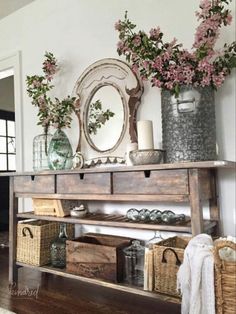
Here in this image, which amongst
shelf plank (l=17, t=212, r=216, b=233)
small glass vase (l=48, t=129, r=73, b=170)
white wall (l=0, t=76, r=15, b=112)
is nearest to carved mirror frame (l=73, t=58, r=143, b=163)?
small glass vase (l=48, t=129, r=73, b=170)

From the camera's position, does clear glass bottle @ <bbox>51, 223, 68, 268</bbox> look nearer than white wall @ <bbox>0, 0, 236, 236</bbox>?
No

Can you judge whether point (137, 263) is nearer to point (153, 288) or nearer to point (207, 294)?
point (153, 288)

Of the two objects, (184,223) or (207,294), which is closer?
(207,294)

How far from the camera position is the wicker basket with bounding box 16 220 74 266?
7.36 ft

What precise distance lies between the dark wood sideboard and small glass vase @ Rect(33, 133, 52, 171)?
26cm

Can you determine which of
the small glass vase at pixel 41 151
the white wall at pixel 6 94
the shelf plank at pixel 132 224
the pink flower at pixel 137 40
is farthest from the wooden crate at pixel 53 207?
the white wall at pixel 6 94

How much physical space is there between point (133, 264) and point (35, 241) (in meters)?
0.80

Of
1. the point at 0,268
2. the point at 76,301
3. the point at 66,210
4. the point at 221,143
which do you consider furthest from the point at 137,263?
the point at 0,268

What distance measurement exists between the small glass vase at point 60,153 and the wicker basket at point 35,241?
0.47m

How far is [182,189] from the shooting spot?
158cm

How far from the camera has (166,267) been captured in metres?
1.65

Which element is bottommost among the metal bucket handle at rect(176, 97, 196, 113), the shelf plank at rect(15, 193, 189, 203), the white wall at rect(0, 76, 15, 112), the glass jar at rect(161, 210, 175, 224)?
the glass jar at rect(161, 210, 175, 224)

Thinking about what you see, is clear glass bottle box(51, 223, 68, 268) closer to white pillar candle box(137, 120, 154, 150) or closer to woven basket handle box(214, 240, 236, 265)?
white pillar candle box(137, 120, 154, 150)

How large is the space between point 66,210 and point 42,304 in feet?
2.04
